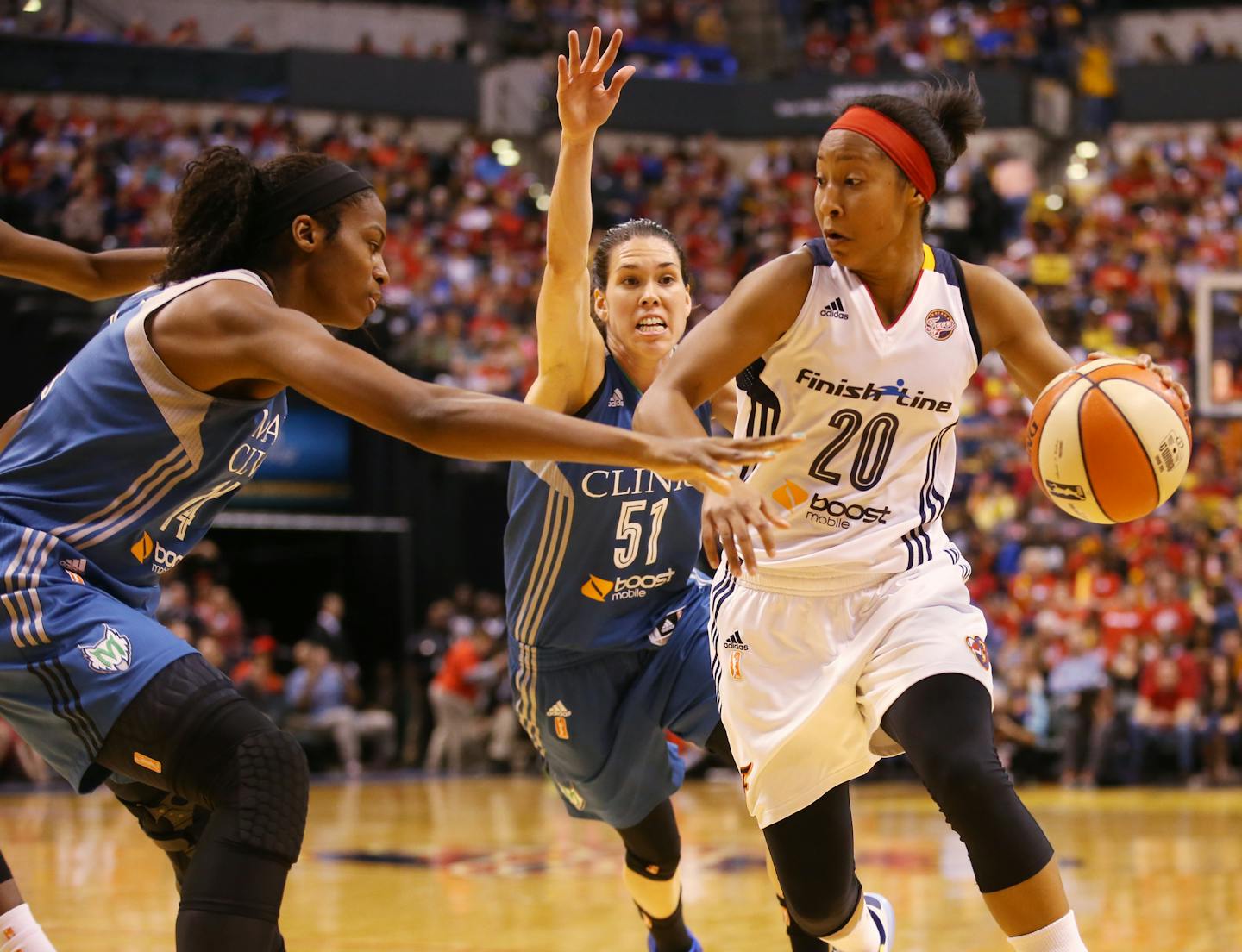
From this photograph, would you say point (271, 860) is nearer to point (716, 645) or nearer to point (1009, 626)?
point (716, 645)

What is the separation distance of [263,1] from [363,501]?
11.1 m

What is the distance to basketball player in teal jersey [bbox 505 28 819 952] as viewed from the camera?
4.50 metres

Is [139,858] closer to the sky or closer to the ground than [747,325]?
closer to the ground

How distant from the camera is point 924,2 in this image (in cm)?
2538

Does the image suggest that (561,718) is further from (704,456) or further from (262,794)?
(704,456)

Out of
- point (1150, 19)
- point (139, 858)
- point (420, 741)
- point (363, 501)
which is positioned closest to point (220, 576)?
point (363, 501)

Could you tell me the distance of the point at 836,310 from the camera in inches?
145

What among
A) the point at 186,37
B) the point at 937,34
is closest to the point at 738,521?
the point at 186,37

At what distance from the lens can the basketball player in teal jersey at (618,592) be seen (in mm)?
4496

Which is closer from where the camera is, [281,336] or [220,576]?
[281,336]

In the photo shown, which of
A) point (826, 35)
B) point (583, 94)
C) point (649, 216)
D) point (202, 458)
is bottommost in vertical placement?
point (202, 458)

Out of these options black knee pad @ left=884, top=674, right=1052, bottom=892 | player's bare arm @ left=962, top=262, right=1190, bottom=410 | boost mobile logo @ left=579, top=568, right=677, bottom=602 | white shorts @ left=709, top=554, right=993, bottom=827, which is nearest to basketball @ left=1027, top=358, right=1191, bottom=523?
player's bare arm @ left=962, top=262, right=1190, bottom=410

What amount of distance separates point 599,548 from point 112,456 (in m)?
1.78

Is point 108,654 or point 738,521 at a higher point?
point 738,521
